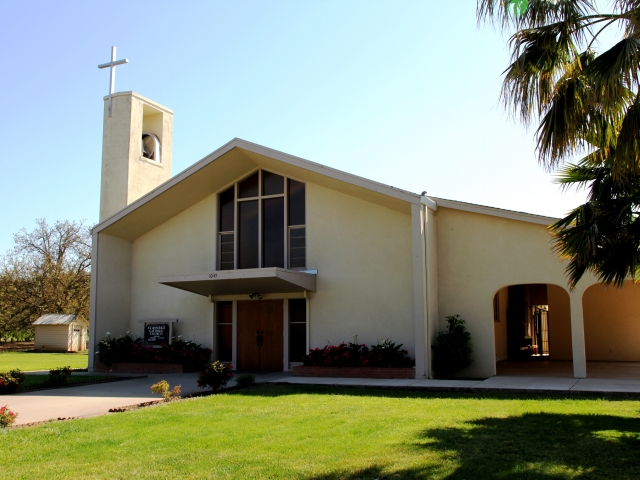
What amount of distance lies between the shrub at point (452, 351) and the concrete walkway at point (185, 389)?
1.01 meters

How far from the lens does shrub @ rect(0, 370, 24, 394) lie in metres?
13.4

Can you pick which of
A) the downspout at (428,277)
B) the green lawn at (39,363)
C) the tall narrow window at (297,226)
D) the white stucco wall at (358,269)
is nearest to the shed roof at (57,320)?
the green lawn at (39,363)

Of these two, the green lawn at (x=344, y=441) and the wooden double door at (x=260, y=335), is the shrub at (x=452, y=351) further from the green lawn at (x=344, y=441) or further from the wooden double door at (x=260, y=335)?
the wooden double door at (x=260, y=335)

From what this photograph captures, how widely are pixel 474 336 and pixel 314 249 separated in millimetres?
5129

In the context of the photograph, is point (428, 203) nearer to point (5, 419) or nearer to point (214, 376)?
point (214, 376)

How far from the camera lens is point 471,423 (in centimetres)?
858

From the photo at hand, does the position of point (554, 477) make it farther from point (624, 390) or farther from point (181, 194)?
point (181, 194)

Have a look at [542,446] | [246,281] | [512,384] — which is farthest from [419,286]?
[542,446]

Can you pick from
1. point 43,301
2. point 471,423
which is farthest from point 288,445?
point 43,301

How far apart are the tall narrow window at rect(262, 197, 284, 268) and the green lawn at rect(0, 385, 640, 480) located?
7762mm

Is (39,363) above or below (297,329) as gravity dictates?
below

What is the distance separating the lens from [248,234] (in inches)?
746

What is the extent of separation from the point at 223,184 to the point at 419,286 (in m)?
7.56

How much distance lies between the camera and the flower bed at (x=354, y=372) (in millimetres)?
14891
